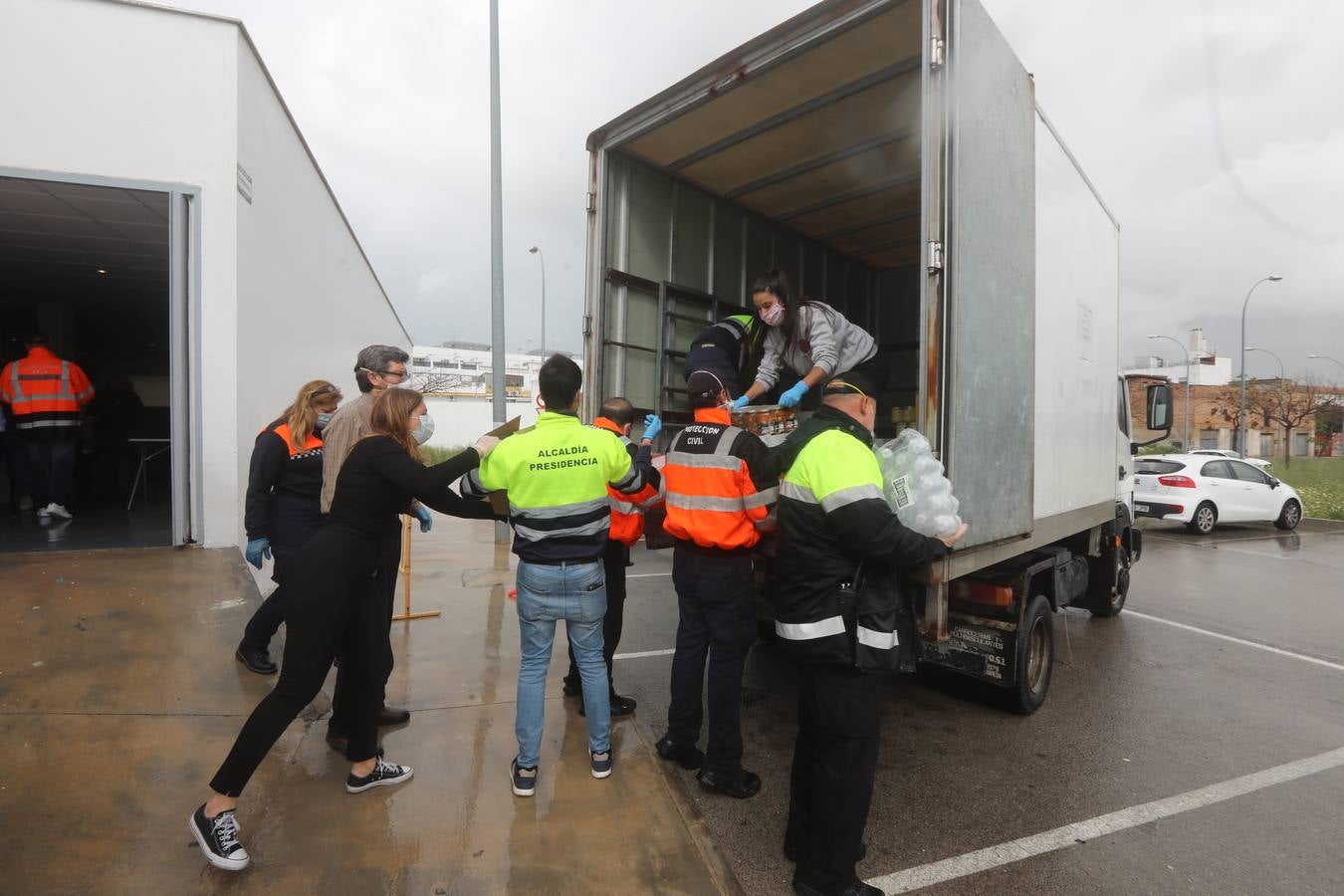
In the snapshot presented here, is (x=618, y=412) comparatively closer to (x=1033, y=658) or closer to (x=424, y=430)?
(x=424, y=430)

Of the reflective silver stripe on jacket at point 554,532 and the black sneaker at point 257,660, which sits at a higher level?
the reflective silver stripe on jacket at point 554,532

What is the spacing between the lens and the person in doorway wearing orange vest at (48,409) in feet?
20.5

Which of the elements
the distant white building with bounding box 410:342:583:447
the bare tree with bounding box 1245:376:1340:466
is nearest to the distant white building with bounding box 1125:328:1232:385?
the bare tree with bounding box 1245:376:1340:466

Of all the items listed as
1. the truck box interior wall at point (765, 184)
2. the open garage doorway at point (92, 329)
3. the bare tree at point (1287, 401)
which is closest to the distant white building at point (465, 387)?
the open garage doorway at point (92, 329)

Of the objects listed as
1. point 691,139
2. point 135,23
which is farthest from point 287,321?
point 691,139

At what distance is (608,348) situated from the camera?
196 inches

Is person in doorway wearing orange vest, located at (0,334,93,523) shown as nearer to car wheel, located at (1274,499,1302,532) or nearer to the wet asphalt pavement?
the wet asphalt pavement

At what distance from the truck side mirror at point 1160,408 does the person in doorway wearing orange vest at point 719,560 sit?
5243 millimetres

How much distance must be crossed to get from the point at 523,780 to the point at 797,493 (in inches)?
64.9

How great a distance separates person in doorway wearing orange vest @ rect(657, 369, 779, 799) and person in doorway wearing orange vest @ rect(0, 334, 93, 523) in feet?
20.1

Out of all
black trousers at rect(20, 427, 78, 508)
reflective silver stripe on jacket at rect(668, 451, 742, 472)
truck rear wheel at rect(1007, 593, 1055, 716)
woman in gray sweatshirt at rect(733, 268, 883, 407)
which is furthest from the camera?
black trousers at rect(20, 427, 78, 508)

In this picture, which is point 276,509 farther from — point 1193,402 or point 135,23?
point 1193,402

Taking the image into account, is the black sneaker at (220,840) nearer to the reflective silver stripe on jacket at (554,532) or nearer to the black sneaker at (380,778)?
the black sneaker at (380,778)

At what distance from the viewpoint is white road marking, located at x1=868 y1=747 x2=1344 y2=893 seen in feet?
8.61
